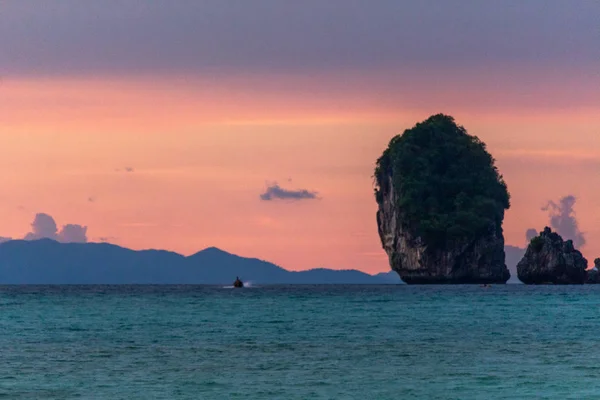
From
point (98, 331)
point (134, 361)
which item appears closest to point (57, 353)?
point (134, 361)

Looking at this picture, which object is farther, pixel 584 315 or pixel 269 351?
pixel 584 315

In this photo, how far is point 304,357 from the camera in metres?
55.6

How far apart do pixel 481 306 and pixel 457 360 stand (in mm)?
64625

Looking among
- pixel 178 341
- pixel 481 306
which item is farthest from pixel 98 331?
pixel 481 306

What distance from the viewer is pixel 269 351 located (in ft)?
195

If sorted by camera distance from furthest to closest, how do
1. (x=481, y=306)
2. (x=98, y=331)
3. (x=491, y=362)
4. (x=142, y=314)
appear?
(x=481, y=306), (x=142, y=314), (x=98, y=331), (x=491, y=362)

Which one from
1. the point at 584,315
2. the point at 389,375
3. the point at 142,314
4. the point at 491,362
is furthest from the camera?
the point at 142,314

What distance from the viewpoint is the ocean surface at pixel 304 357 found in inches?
1690

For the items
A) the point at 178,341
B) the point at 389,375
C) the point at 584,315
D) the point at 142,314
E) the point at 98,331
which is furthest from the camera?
the point at 142,314

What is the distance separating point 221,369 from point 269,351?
9.58 meters

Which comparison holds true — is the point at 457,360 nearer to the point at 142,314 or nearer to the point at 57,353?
the point at 57,353

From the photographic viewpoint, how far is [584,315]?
96.9m

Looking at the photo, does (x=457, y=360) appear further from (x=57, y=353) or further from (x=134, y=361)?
(x=57, y=353)

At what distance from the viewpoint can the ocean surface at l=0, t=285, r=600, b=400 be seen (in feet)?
141
